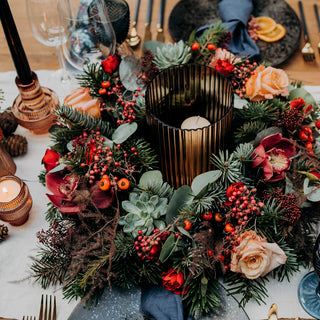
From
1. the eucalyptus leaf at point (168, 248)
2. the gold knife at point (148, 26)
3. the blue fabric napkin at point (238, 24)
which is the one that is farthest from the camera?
the gold knife at point (148, 26)

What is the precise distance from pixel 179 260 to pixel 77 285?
0.50 ft

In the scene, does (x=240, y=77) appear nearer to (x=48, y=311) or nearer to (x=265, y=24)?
(x=265, y=24)

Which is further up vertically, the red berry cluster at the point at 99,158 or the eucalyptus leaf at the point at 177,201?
the red berry cluster at the point at 99,158

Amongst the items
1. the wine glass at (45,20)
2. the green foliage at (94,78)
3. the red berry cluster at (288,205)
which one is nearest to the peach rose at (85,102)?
the green foliage at (94,78)

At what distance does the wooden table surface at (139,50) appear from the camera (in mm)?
941

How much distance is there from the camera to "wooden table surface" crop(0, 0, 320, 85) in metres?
0.94

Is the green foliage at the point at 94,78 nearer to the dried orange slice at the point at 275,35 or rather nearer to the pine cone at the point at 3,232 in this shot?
the pine cone at the point at 3,232

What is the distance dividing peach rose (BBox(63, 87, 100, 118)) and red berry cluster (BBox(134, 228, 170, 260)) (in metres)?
0.26

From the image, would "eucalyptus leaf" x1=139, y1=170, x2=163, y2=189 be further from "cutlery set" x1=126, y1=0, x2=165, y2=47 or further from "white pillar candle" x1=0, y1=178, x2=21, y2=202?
"cutlery set" x1=126, y1=0, x2=165, y2=47

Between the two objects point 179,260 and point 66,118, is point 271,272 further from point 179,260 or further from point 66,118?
point 66,118

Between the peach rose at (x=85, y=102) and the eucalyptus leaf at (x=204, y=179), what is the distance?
0.24m

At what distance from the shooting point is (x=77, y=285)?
23.3 inches

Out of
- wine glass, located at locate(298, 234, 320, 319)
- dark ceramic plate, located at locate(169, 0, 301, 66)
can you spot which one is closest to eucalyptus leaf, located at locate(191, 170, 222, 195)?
wine glass, located at locate(298, 234, 320, 319)

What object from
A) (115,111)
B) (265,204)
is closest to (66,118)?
(115,111)
